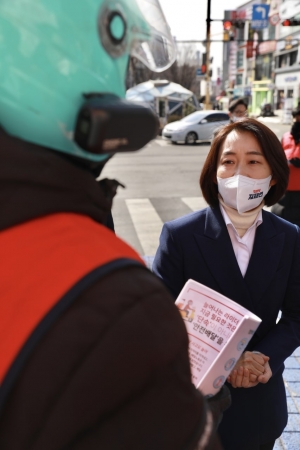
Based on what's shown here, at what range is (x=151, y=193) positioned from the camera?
9836 millimetres

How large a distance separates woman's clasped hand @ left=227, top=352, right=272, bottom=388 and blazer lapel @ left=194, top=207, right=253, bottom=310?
0.20 m

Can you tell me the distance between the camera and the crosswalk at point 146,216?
656 centimetres

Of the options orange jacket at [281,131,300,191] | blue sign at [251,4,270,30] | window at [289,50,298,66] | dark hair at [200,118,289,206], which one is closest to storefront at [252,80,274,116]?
window at [289,50,298,66]

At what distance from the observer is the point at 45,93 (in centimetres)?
77

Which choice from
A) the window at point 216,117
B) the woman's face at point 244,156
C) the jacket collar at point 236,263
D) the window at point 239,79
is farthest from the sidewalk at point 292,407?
the window at point 239,79

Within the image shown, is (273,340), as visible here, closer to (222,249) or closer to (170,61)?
(222,249)

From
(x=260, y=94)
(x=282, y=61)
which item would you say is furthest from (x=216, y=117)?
(x=260, y=94)

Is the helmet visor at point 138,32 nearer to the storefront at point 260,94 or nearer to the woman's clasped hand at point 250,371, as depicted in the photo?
the woman's clasped hand at point 250,371

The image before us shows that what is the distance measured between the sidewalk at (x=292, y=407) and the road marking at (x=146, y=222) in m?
2.71

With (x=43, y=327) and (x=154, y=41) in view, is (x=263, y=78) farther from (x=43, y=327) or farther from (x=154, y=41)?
(x=43, y=327)

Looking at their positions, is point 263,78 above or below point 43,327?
below

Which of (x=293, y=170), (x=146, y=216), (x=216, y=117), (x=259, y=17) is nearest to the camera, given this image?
(x=293, y=170)

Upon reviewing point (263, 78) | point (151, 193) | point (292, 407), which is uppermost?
point (292, 407)

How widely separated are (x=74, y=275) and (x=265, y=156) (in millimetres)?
1600
